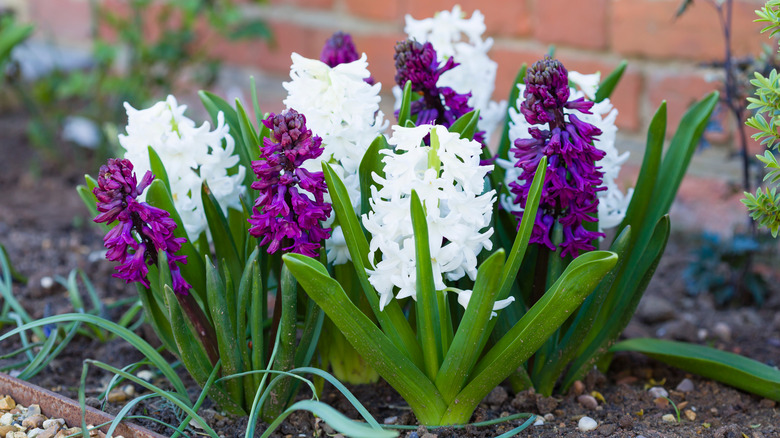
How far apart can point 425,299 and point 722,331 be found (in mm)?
925

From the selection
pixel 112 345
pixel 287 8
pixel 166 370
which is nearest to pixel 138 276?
pixel 166 370

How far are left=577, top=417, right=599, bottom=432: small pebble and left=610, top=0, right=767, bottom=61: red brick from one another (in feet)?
4.20

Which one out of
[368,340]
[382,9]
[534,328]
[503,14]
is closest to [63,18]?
[382,9]

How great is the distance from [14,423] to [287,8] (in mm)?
2176

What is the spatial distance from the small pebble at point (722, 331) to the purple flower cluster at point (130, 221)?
1156 millimetres

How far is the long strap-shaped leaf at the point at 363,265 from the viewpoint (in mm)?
1123

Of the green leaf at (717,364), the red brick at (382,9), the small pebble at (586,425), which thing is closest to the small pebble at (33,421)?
the small pebble at (586,425)

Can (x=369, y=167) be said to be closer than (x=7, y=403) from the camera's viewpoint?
Yes

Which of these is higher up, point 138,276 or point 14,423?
point 138,276

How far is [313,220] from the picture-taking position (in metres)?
1.12

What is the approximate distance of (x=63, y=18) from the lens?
373 cm

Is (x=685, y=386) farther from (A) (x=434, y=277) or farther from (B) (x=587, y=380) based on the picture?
(A) (x=434, y=277)

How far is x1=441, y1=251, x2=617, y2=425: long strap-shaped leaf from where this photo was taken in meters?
1.06

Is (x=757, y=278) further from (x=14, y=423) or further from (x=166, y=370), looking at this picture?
(x=14, y=423)
